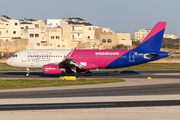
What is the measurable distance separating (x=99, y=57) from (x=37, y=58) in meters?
8.39

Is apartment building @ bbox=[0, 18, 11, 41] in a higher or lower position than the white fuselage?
higher

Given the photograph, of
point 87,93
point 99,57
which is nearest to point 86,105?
point 87,93

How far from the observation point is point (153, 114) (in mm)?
15656

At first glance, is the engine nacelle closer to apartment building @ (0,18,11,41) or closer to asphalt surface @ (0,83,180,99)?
asphalt surface @ (0,83,180,99)

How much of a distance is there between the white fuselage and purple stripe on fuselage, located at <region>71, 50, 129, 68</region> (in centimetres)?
185

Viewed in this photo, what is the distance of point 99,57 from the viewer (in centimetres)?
3738

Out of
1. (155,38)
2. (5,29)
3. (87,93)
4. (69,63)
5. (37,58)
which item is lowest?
(87,93)

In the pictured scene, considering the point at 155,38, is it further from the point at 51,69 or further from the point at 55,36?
the point at 55,36

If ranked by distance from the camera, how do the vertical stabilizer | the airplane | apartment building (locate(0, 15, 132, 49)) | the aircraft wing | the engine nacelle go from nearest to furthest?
1. the engine nacelle
2. the aircraft wing
3. the airplane
4. the vertical stabilizer
5. apartment building (locate(0, 15, 132, 49))

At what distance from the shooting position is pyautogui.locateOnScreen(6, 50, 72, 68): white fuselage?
37.7 metres

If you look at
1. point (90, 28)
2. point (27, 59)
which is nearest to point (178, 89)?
point (27, 59)

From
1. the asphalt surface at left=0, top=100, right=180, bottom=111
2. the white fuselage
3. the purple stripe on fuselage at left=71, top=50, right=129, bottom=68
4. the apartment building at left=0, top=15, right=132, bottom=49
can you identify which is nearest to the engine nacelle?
the white fuselage

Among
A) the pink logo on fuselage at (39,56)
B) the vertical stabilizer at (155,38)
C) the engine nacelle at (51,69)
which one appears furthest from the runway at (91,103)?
the vertical stabilizer at (155,38)

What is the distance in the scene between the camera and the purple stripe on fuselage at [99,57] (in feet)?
122
